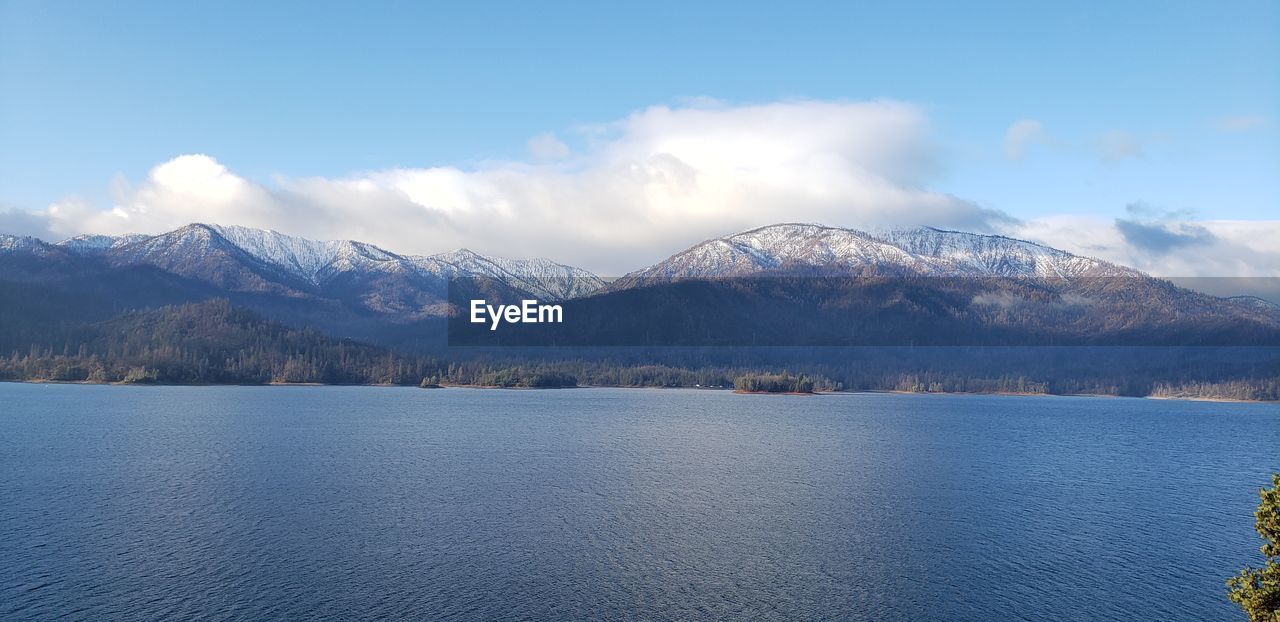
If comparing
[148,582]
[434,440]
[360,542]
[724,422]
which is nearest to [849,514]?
[360,542]

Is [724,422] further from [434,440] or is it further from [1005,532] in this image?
[1005,532]

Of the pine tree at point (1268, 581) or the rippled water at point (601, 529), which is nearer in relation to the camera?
the pine tree at point (1268, 581)

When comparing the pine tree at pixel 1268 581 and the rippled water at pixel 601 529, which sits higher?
the pine tree at pixel 1268 581

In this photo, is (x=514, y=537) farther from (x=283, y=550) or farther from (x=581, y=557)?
(x=283, y=550)

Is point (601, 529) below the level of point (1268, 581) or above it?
below

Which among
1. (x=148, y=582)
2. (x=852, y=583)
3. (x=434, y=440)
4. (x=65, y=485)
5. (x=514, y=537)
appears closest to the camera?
(x=148, y=582)

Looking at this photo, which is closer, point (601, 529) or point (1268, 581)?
point (1268, 581)

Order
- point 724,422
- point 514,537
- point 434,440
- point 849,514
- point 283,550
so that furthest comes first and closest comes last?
point 724,422, point 434,440, point 849,514, point 514,537, point 283,550

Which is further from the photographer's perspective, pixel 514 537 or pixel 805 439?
pixel 805 439
